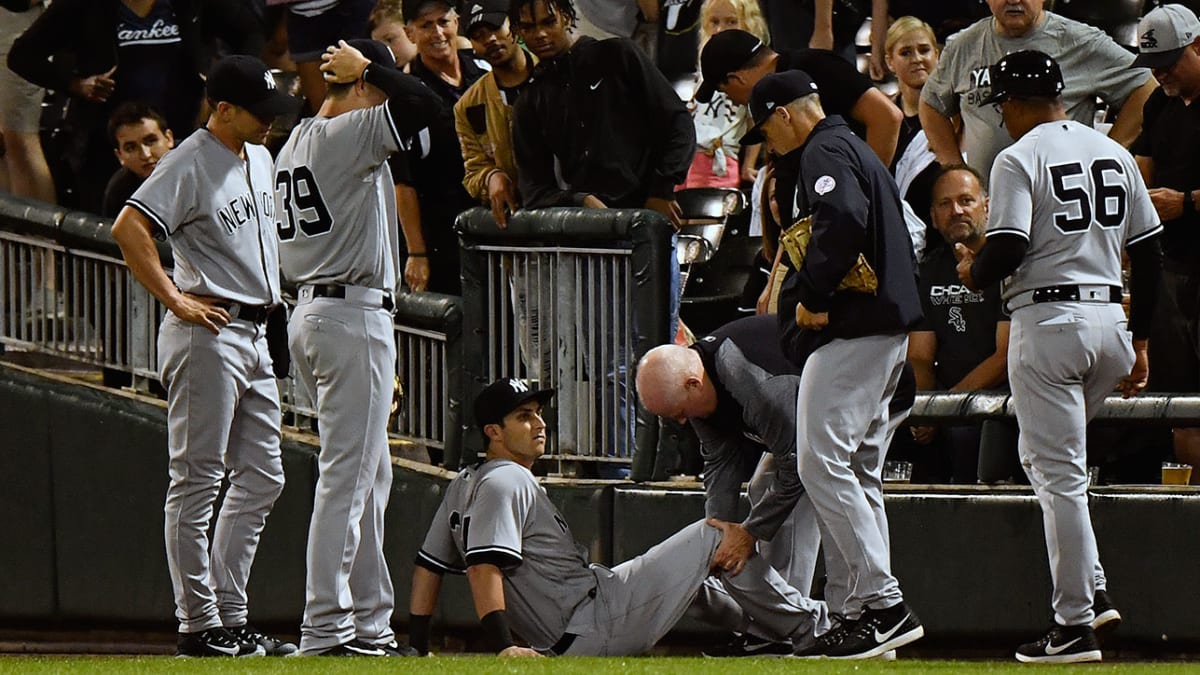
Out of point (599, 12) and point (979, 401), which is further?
point (599, 12)

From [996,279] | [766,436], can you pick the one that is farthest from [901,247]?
[766,436]

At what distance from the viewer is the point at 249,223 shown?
725 cm

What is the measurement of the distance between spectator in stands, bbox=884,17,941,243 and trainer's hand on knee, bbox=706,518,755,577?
2171 mm

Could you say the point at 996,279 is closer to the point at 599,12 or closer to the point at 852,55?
the point at 852,55

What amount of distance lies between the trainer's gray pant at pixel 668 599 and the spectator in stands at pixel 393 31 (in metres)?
3.64

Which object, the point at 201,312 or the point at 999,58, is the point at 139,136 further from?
the point at 999,58

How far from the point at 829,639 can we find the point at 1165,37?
296 centimetres

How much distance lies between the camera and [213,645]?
23.2ft

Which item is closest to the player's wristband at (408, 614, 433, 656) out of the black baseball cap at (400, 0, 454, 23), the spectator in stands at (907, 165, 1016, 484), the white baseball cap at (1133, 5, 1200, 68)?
the spectator in stands at (907, 165, 1016, 484)

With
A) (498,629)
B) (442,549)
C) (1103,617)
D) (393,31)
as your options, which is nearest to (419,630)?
(442,549)

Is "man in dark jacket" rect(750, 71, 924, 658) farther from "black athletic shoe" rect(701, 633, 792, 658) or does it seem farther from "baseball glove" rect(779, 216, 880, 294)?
"black athletic shoe" rect(701, 633, 792, 658)

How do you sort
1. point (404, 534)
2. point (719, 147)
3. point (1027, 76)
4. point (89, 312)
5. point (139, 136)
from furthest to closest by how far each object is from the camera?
point (719, 147) → point (89, 312) → point (139, 136) → point (404, 534) → point (1027, 76)

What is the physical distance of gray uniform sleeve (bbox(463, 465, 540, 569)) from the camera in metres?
7.10

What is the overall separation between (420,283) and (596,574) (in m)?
2.09
